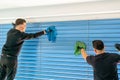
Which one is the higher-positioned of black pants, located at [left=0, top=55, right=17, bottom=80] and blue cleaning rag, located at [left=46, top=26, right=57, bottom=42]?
blue cleaning rag, located at [left=46, top=26, right=57, bottom=42]

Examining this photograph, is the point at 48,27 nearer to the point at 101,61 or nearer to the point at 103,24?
the point at 103,24

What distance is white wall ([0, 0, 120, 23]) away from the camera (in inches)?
139

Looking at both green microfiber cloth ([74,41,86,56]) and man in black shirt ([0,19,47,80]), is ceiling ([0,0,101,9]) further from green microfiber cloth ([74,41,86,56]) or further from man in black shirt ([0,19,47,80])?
green microfiber cloth ([74,41,86,56])

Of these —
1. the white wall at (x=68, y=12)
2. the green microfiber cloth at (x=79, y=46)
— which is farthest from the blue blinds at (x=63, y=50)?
the green microfiber cloth at (x=79, y=46)

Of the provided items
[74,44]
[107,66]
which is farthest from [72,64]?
[107,66]

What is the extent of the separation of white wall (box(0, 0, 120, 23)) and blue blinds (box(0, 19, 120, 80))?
0.09 m

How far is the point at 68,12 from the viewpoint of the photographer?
3902 mm

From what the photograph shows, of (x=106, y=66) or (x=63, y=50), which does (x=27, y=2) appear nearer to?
(x=63, y=50)

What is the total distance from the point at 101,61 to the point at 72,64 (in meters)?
0.90

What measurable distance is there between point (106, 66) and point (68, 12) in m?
1.32

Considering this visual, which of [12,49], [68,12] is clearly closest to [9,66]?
[12,49]

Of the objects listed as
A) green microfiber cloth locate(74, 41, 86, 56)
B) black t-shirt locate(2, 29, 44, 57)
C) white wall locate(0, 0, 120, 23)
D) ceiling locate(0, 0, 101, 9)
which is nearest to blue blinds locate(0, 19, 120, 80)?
white wall locate(0, 0, 120, 23)

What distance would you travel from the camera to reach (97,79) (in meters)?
3.08

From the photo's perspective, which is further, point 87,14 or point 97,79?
point 87,14
